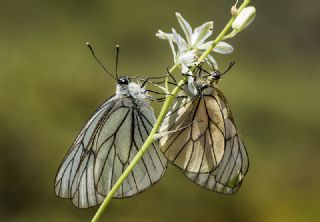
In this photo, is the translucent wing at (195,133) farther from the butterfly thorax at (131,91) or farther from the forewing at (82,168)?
the forewing at (82,168)

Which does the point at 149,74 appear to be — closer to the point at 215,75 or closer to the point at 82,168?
the point at 82,168

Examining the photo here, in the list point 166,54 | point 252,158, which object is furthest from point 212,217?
point 166,54

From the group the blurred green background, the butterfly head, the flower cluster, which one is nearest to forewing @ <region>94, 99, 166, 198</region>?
the butterfly head

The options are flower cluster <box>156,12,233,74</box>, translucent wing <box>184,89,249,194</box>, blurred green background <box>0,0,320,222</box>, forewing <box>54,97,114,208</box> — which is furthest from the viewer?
blurred green background <box>0,0,320,222</box>

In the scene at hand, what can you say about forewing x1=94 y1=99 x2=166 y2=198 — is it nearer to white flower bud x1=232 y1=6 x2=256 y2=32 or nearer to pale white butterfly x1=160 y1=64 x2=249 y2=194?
pale white butterfly x1=160 y1=64 x2=249 y2=194

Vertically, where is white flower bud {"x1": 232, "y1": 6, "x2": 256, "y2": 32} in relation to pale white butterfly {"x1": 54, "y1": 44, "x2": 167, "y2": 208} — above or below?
above
